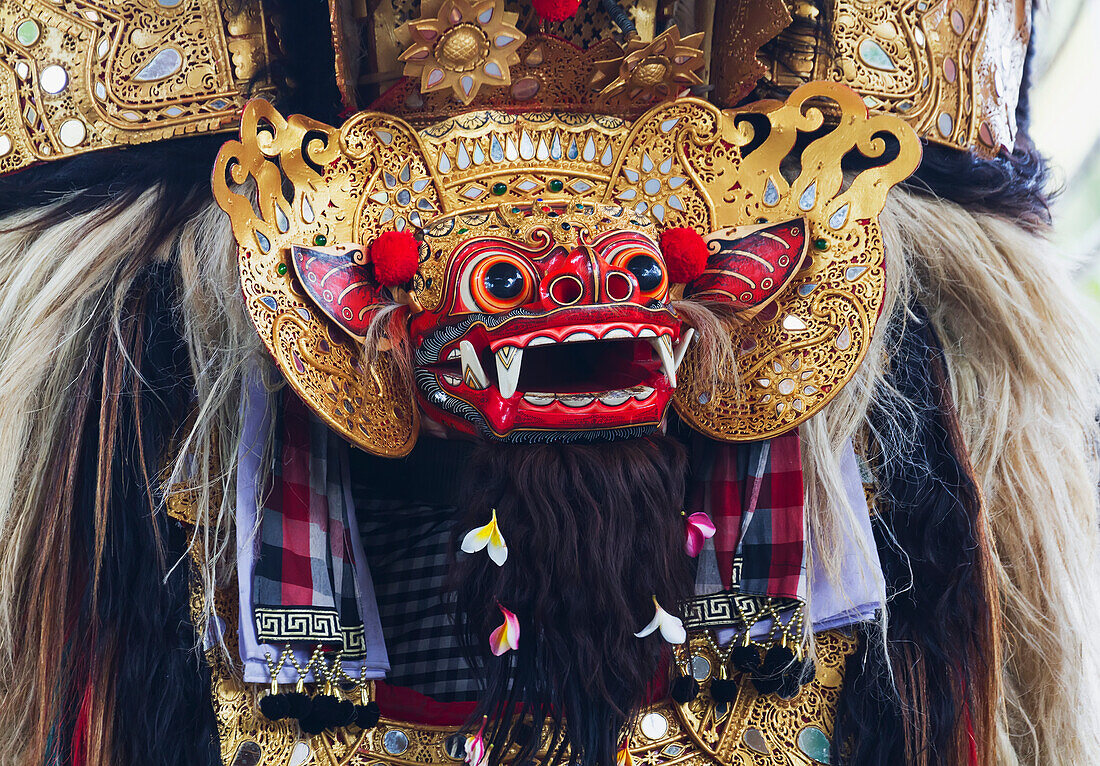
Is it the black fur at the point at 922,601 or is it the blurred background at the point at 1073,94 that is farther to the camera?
the blurred background at the point at 1073,94

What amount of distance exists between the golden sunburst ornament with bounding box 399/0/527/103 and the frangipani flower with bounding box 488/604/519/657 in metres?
0.52

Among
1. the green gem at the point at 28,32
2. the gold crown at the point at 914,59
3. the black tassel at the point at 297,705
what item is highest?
the green gem at the point at 28,32

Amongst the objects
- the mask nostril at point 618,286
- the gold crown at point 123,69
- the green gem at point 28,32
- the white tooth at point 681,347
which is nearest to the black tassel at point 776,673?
the white tooth at point 681,347

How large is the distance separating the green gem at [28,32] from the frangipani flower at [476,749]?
0.89 metres

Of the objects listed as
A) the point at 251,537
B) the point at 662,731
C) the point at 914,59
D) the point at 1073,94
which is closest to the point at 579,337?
the point at 251,537

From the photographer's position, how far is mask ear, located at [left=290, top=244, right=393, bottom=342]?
1.15 meters

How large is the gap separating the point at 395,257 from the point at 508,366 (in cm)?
17

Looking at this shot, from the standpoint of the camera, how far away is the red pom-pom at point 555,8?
1213 mm

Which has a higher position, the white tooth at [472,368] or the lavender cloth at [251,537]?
the white tooth at [472,368]

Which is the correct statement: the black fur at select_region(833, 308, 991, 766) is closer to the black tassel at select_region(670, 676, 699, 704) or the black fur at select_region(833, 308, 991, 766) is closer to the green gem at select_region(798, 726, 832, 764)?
the green gem at select_region(798, 726, 832, 764)

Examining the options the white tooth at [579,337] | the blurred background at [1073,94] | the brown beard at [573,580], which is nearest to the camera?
the white tooth at [579,337]

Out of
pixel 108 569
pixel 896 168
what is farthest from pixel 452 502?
pixel 896 168

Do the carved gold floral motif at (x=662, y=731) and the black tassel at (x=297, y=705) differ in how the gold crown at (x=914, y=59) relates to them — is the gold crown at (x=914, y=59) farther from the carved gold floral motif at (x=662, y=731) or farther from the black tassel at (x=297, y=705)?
the black tassel at (x=297, y=705)

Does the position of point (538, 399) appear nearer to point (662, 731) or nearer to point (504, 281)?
point (504, 281)
